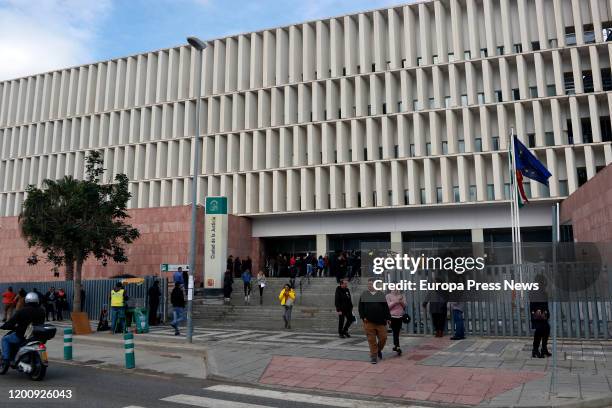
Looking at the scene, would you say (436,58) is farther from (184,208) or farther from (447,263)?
(447,263)

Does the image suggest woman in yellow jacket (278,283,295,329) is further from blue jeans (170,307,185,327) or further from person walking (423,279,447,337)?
person walking (423,279,447,337)

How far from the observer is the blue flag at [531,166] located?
51.8 feet

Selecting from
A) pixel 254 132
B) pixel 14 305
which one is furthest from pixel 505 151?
pixel 14 305

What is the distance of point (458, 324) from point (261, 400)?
8.07m

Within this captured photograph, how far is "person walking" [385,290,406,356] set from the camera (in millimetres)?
12281

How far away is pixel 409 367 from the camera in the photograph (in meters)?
10.8

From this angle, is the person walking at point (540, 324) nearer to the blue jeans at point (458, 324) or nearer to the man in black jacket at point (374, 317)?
the blue jeans at point (458, 324)

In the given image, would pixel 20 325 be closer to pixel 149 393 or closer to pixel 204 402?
pixel 149 393

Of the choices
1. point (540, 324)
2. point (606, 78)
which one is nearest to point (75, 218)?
point (540, 324)

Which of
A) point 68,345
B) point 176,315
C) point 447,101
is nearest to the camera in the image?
point 68,345

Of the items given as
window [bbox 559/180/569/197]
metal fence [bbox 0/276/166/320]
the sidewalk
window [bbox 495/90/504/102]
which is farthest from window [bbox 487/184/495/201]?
metal fence [bbox 0/276/166/320]

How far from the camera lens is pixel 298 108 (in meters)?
39.9

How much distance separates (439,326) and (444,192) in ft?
69.3

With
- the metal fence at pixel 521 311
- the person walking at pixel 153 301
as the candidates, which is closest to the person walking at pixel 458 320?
the metal fence at pixel 521 311
